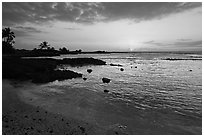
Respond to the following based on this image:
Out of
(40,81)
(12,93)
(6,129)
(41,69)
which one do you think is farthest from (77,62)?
(6,129)

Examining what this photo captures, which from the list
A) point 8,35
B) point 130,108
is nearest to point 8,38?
point 8,35

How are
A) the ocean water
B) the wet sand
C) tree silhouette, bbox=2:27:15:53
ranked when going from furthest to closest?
tree silhouette, bbox=2:27:15:53 → the ocean water → the wet sand

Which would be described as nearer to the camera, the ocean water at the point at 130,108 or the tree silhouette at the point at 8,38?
the ocean water at the point at 130,108

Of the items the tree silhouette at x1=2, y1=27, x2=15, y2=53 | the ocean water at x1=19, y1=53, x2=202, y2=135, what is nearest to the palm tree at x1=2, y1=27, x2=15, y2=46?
the tree silhouette at x1=2, y1=27, x2=15, y2=53

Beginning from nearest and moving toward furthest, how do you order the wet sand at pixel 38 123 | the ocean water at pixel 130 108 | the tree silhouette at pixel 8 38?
1. the wet sand at pixel 38 123
2. the ocean water at pixel 130 108
3. the tree silhouette at pixel 8 38

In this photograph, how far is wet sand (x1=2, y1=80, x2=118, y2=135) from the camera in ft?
29.7

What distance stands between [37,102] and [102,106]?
16.6ft

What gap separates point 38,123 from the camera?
997 cm

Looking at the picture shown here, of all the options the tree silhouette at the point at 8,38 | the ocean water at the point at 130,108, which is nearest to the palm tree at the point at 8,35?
the tree silhouette at the point at 8,38

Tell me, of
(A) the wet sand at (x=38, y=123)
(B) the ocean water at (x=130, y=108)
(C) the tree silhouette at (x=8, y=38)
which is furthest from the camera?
(C) the tree silhouette at (x=8, y=38)

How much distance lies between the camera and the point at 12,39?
83.9 metres

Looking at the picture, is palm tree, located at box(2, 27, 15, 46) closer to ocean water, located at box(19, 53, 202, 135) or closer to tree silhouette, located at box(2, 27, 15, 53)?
tree silhouette, located at box(2, 27, 15, 53)

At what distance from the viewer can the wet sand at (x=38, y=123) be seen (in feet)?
29.7

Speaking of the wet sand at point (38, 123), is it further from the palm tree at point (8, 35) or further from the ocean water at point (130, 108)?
the palm tree at point (8, 35)
